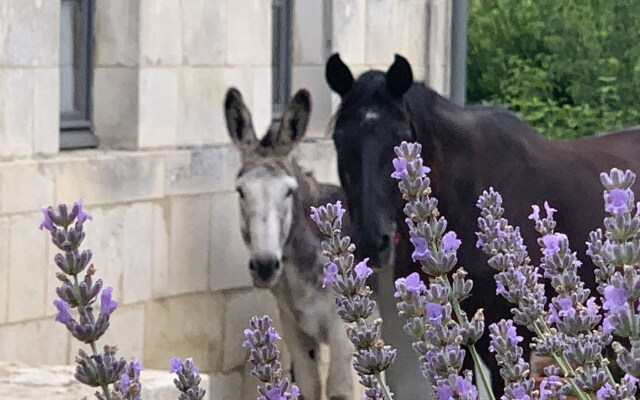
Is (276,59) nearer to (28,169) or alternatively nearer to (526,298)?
(28,169)

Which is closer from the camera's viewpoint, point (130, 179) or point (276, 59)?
point (130, 179)

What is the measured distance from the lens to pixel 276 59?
8625mm

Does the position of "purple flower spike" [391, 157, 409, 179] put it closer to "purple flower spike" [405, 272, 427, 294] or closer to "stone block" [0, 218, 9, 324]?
"purple flower spike" [405, 272, 427, 294]

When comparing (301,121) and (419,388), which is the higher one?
(301,121)

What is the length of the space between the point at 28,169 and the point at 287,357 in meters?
2.29

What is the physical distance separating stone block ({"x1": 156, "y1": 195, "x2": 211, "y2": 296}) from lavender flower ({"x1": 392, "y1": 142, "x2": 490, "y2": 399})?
5.53 metres

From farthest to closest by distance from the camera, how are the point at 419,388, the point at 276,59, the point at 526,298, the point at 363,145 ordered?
the point at 276,59 < the point at 419,388 < the point at 363,145 < the point at 526,298

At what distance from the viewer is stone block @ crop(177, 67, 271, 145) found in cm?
750

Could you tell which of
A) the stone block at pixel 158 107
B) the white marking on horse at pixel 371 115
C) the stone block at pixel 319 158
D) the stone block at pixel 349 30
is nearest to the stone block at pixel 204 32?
the stone block at pixel 158 107

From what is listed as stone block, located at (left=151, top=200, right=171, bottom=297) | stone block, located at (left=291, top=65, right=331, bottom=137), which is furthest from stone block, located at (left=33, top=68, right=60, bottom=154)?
stone block, located at (left=291, top=65, right=331, bottom=137)

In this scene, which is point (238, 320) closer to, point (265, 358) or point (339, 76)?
point (339, 76)

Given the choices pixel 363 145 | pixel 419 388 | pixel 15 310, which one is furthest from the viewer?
pixel 419 388

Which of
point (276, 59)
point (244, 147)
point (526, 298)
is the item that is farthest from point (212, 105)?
point (526, 298)

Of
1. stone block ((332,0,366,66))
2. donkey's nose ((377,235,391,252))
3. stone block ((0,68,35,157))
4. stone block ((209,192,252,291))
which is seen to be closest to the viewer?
donkey's nose ((377,235,391,252))
